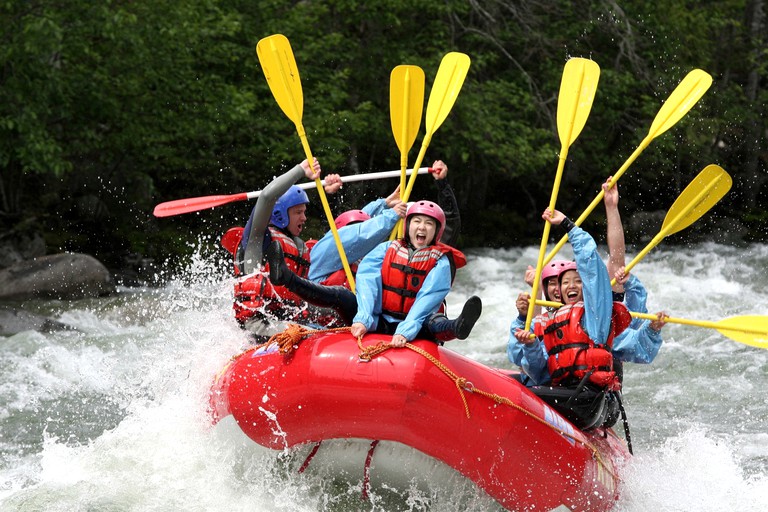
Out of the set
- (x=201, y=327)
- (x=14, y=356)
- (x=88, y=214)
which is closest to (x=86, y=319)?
(x=14, y=356)

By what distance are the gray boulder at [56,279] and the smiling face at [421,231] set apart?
6.51 m

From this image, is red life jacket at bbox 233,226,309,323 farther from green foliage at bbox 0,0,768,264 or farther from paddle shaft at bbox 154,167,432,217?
green foliage at bbox 0,0,768,264

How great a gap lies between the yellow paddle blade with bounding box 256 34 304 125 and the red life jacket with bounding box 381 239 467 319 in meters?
1.14

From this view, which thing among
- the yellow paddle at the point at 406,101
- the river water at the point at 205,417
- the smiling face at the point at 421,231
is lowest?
the river water at the point at 205,417

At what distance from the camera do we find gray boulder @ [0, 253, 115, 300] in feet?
34.3

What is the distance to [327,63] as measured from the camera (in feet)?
43.3

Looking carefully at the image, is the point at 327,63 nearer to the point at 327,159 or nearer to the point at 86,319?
the point at 327,159

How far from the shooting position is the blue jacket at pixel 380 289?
4480 millimetres

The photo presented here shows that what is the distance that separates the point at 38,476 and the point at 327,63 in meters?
8.51

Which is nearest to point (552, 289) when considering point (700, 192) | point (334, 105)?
point (700, 192)

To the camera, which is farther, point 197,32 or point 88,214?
point 88,214

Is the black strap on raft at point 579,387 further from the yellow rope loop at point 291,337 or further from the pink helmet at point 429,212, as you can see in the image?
the yellow rope loop at point 291,337

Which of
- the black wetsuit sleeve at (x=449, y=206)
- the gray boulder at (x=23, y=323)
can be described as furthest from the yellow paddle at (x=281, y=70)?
the gray boulder at (x=23, y=323)

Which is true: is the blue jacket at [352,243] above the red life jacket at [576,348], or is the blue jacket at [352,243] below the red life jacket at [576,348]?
above
